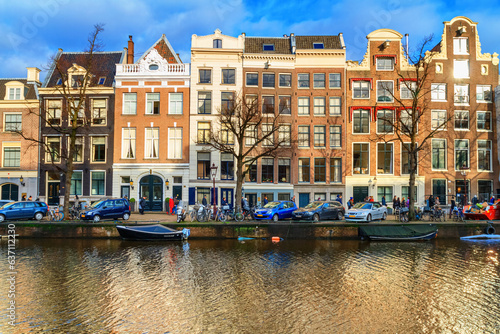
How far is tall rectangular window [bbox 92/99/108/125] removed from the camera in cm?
4500

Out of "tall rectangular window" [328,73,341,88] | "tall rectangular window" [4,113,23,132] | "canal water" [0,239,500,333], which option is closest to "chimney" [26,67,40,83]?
"tall rectangular window" [4,113,23,132]

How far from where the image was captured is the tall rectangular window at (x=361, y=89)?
4644cm

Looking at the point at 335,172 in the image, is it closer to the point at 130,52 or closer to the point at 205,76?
the point at 205,76

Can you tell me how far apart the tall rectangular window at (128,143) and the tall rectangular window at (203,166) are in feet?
24.7

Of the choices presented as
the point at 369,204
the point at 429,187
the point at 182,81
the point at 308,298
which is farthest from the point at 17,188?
the point at 429,187

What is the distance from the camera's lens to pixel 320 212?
32.6 m

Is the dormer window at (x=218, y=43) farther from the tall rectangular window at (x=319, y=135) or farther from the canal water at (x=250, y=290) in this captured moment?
the canal water at (x=250, y=290)

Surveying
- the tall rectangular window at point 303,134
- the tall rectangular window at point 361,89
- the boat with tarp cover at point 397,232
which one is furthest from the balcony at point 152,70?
the boat with tarp cover at point 397,232

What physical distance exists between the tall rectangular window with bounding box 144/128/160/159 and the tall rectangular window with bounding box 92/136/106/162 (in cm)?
480

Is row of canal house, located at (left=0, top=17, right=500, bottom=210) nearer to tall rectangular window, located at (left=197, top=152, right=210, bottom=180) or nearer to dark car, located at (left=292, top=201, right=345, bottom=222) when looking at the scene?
tall rectangular window, located at (left=197, top=152, right=210, bottom=180)

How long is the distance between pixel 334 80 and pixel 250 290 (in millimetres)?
35515

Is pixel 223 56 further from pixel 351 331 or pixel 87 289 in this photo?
pixel 351 331

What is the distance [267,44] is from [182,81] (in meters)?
11.4

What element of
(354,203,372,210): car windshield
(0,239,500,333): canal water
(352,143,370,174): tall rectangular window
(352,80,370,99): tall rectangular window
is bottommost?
(0,239,500,333): canal water
